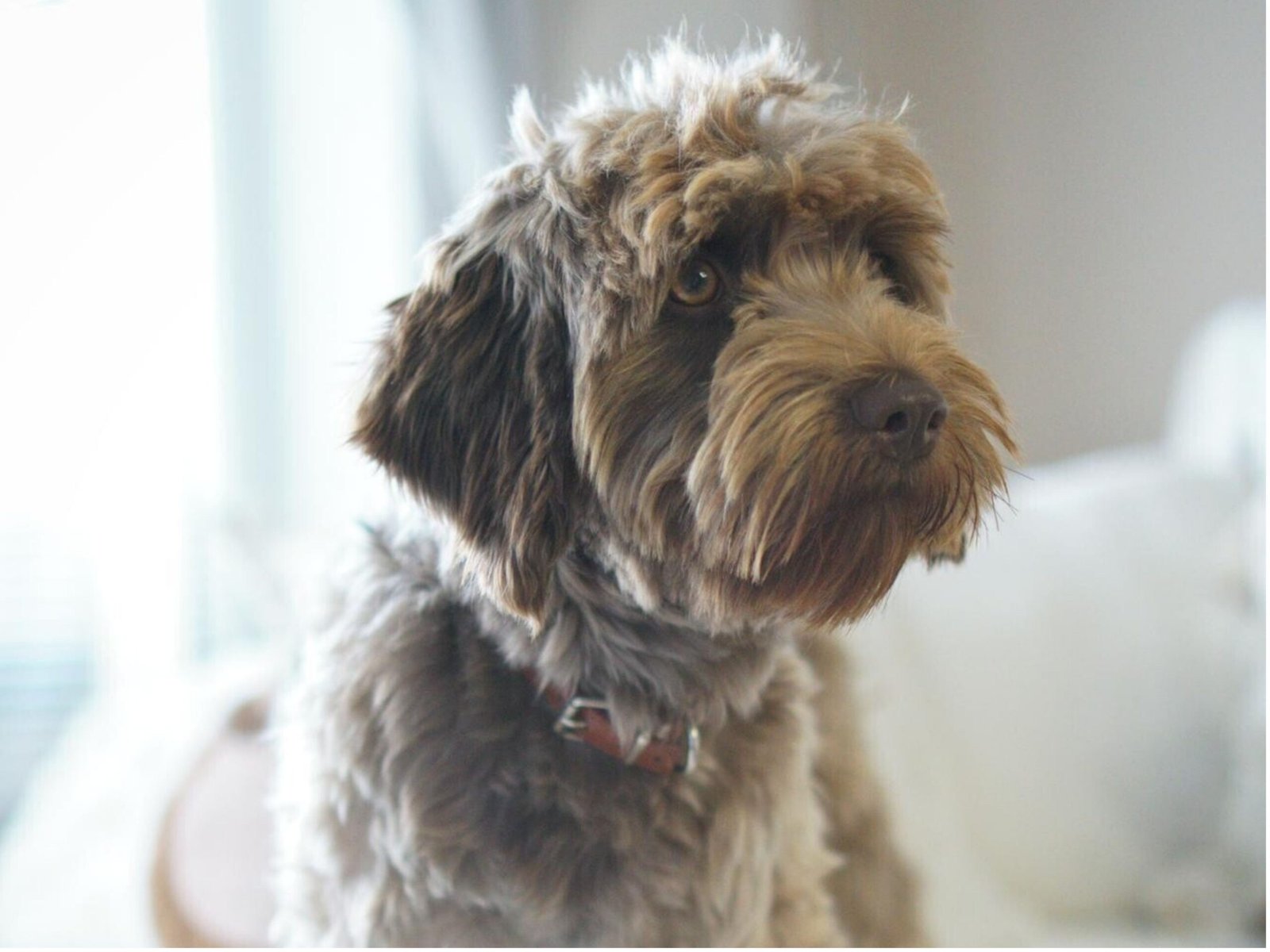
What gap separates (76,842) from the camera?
1.51m

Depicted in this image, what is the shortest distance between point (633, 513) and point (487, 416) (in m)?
0.14

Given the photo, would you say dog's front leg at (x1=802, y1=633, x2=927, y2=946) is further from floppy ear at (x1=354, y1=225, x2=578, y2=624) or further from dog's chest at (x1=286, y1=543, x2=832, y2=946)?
floppy ear at (x1=354, y1=225, x2=578, y2=624)

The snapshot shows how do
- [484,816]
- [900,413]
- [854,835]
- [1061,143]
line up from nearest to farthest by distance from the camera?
1. [900,413]
2. [484,816]
3. [1061,143]
4. [854,835]

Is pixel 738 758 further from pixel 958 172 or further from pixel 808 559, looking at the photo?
pixel 958 172

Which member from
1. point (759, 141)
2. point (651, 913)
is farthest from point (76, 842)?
point (759, 141)

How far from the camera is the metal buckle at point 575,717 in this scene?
1.02 m

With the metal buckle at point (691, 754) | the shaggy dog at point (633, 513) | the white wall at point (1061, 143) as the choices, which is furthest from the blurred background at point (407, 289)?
the metal buckle at point (691, 754)

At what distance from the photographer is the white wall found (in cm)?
104

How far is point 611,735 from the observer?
103 centimetres

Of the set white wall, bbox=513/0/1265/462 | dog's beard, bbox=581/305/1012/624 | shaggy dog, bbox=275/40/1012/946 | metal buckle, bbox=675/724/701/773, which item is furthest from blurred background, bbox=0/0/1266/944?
metal buckle, bbox=675/724/701/773

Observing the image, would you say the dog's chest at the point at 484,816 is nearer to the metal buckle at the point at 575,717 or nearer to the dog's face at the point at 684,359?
the metal buckle at the point at 575,717

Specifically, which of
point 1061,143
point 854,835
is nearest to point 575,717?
point 854,835

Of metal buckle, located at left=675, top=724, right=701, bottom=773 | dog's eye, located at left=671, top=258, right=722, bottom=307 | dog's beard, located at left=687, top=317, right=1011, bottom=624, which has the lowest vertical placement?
metal buckle, located at left=675, top=724, right=701, bottom=773

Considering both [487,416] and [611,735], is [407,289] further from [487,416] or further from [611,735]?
[611,735]
